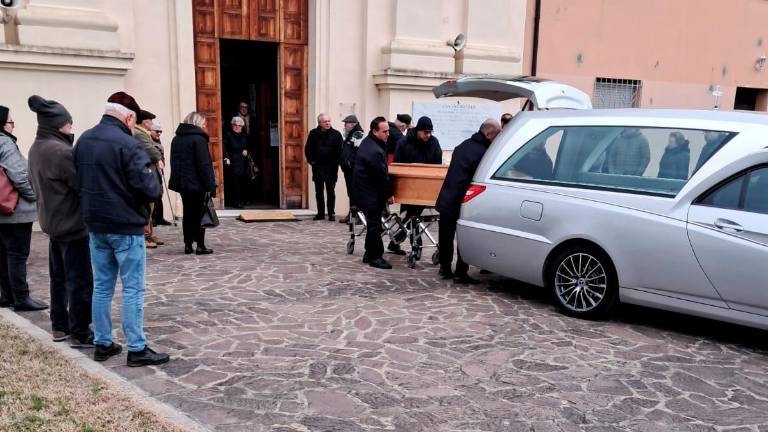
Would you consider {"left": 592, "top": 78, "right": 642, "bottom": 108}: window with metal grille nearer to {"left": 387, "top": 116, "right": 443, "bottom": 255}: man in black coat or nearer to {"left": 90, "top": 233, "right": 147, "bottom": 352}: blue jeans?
{"left": 387, "top": 116, "right": 443, "bottom": 255}: man in black coat

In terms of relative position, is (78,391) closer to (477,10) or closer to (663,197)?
(663,197)

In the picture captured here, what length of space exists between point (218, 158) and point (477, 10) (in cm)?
573

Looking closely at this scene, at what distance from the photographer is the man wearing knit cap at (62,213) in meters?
4.62

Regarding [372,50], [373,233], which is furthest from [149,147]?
[372,50]

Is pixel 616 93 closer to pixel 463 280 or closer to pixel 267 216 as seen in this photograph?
pixel 267 216

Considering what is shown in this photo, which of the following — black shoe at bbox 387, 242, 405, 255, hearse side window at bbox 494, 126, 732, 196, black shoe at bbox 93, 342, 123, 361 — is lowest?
black shoe at bbox 387, 242, 405, 255

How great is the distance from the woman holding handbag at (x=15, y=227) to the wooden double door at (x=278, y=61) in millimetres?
5822

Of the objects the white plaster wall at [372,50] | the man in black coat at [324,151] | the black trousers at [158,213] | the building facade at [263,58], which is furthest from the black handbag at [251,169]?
the black trousers at [158,213]

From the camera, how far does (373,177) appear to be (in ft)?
24.8

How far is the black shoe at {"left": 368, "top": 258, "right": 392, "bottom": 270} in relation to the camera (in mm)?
7836

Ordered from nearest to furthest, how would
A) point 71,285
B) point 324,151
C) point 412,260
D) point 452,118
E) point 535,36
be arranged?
point 71,285, point 412,260, point 324,151, point 452,118, point 535,36

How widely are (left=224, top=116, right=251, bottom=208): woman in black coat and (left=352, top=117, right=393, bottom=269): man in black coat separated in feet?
15.0

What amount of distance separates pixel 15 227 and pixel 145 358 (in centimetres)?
197

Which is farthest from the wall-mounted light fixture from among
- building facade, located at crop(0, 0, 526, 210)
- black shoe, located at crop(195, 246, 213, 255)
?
black shoe, located at crop(195, 246, 213, 255)
